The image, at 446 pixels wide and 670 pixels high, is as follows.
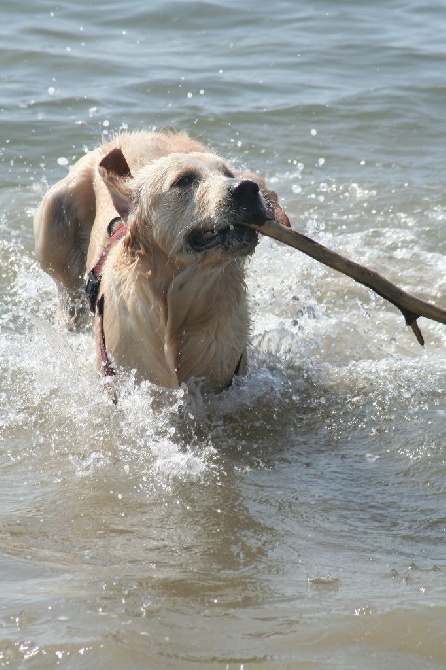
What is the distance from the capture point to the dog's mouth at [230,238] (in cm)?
456

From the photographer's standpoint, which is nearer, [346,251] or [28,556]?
[28,556]

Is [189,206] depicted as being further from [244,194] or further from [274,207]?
[274,207]

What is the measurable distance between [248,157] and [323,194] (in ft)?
3.87

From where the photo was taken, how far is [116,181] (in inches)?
200

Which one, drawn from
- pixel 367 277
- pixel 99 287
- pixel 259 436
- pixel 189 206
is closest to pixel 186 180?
pixel 189 206

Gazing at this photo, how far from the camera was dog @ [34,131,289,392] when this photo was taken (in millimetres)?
4625

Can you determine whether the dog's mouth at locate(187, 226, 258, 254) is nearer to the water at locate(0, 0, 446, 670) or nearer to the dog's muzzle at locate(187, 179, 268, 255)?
the dog's muzzle at locate(187, 179, 268, 255)

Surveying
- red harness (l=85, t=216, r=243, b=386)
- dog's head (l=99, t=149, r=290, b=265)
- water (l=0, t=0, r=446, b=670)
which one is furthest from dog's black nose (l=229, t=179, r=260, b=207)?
water (l=0, t=0, r=446, b=670)

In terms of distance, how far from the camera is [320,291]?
7359 mm

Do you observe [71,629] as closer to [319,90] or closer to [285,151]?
[285,151]

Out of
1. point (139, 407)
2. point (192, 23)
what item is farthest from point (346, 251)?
point (192, 23)

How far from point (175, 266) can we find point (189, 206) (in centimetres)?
31

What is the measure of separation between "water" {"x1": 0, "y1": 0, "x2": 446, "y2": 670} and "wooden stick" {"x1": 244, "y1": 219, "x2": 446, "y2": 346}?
83cm

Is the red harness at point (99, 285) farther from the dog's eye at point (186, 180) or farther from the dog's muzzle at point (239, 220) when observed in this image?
the dog's muzzle at point (239, 220)
